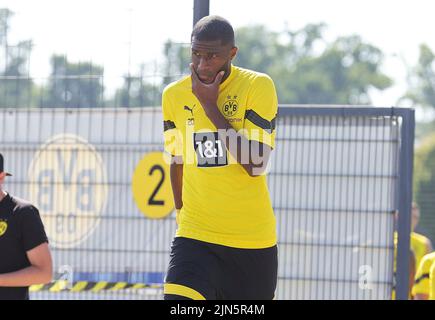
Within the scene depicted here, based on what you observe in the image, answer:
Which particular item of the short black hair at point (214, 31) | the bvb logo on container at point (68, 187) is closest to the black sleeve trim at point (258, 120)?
the short black hair at point (214, 31)

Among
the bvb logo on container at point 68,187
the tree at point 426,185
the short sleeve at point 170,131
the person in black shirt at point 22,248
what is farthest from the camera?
the tree at point 426,185

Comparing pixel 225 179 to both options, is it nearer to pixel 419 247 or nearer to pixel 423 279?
pixel 423 279

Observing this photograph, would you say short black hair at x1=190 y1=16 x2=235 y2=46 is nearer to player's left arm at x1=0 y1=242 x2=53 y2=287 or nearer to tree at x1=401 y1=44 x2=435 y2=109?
player's left arm at x1=0 y1=242 x2=53 y2=287

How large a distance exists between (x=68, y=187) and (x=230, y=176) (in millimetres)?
4810

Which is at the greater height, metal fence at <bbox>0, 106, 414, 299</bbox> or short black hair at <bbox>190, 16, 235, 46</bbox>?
short black hair at <bbox>190, 16, 235, 46</bbox>

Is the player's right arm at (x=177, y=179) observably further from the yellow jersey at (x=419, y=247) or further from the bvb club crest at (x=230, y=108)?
the yellow jersey at (x=419, y=247)

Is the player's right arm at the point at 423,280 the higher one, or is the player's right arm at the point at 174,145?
the player's right arm at the point at 174,145

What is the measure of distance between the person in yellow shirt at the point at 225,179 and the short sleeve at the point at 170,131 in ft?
0.65

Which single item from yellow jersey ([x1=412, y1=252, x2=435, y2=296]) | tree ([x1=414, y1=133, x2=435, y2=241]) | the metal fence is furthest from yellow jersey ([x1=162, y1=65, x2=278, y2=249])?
tree ([x1=414, y1=133, x2=435, y2=241])

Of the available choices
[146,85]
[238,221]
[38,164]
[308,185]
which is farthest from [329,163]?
[238,221]

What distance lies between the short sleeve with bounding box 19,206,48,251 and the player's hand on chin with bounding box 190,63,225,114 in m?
2.07

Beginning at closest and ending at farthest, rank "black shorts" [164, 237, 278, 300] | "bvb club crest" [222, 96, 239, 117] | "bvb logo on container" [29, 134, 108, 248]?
"black shorts" [164, 237, 278, 300]
"bvb club crest" [222, 96, 239, 117]
"bvb logo on container" [29, 134, 108, 248]

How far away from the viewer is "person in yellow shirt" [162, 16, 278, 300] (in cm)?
679

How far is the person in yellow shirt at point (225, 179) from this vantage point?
22.3 feet
